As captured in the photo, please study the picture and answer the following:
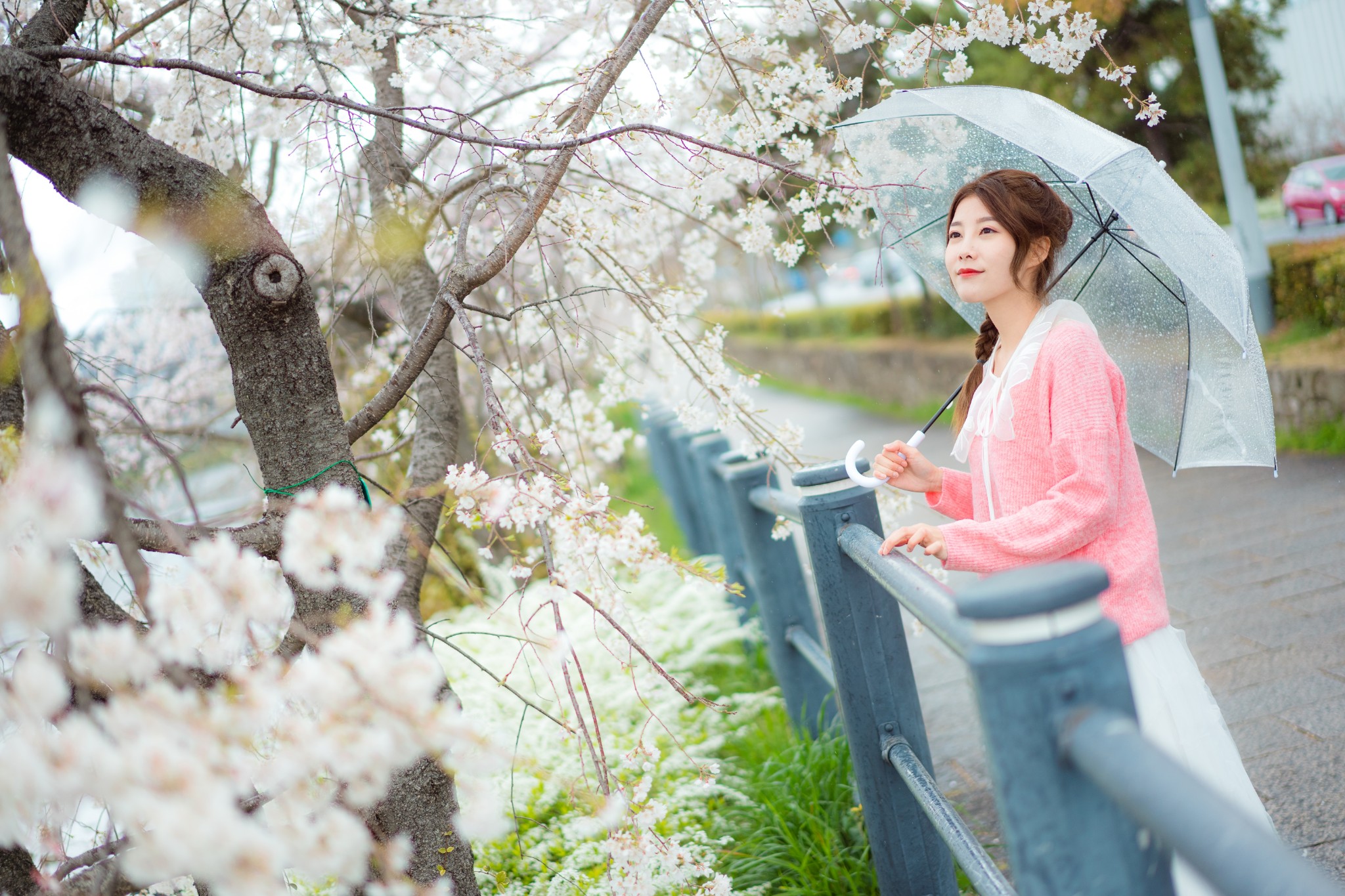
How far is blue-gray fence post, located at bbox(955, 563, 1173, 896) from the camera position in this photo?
37.2 inches

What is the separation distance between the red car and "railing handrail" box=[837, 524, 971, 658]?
1029 centimetres

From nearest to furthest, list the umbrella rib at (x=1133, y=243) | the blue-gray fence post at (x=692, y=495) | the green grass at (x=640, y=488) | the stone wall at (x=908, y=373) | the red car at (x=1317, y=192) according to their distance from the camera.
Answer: the umbrella rib at (x=1133, y=243), the stone wall at (x=908, y=373), the blue-gray fence post at (x=692, y=495), the green grass at (x=640, y=488), the red car at (x=1317, y=192)

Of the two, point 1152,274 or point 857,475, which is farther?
point 1152,274

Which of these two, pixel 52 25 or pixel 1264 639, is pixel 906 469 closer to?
pixel 52 25

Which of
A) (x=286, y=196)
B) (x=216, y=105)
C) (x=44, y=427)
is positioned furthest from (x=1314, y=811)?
(x=286, y=196)

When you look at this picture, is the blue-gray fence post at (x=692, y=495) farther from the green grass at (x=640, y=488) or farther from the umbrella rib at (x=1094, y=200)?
the umbrella rib at (x=1094, y=200)

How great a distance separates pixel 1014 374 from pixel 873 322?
470 inches

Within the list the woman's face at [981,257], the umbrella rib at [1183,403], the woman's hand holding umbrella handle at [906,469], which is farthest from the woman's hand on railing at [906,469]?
the umbrella rib at [1183,403]

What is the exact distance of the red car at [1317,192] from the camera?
988 cm


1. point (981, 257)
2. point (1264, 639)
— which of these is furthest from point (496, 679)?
point (1264, 639)

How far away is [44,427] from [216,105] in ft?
7.43

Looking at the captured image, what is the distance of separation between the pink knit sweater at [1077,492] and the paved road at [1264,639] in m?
0.72

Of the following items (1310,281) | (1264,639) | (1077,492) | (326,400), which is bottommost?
(1264,639)

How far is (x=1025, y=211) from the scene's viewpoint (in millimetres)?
2006
